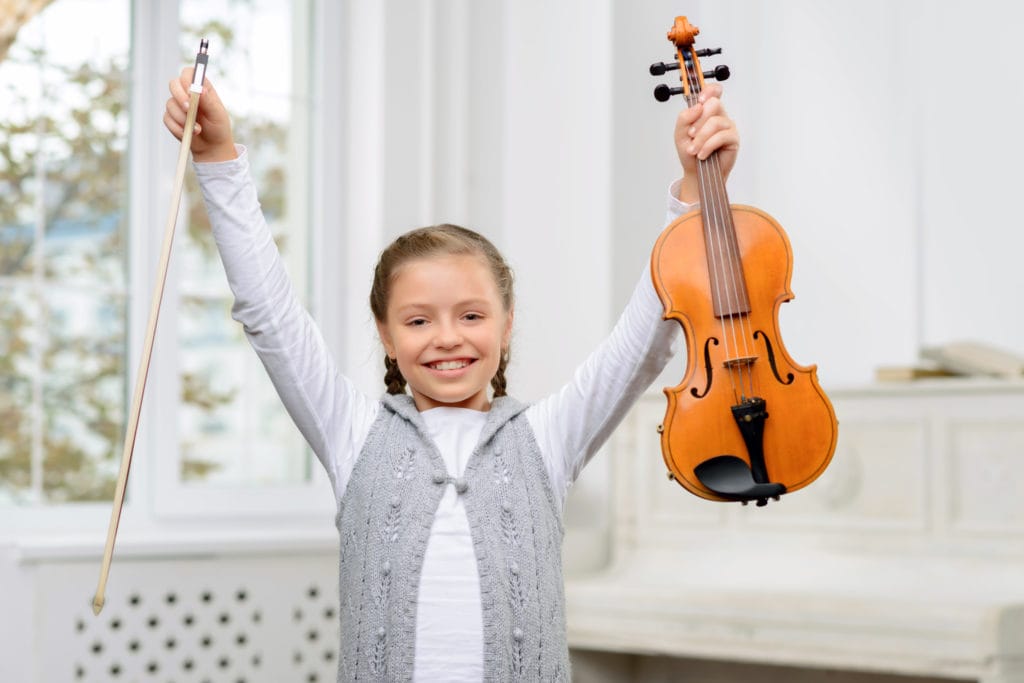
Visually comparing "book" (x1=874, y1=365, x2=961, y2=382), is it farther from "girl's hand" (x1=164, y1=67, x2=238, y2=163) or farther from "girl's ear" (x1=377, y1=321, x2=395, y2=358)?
"girl's hand" (x1=164, y1=67, x2=238, y2=163)

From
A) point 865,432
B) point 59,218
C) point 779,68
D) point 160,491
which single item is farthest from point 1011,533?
Answer: point 59,218

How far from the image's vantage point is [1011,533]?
9.67 ft

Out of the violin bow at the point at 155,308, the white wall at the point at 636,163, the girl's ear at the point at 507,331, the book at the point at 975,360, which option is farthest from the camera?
the white wall at the point at 636,163

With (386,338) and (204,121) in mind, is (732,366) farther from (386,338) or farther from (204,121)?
(204,121)

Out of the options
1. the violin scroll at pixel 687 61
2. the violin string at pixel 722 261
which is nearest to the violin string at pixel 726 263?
the violin string at pixel 722 261

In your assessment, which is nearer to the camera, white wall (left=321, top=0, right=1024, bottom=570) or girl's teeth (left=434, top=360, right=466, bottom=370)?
girl's teeth (left=434, top=360, right=466, bottom=370)

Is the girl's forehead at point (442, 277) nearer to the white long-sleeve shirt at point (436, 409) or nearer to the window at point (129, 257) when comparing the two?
the white long-sleeve shirt at point (436, 409)

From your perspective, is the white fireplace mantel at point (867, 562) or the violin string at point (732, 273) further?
the white fireplace mantel at point (867, 562)

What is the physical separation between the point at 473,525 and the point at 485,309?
25cm

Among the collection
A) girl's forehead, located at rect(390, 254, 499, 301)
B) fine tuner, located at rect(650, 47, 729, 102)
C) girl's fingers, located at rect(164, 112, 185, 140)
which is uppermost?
fine tuner, located at rect(650, 47, 729, 102)

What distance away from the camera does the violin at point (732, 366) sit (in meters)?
1.41

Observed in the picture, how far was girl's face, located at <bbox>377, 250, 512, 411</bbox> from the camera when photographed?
147cm

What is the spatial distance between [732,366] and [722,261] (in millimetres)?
116

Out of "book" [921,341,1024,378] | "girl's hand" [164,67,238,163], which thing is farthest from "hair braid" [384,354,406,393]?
"book" [921,341,1024,378]
